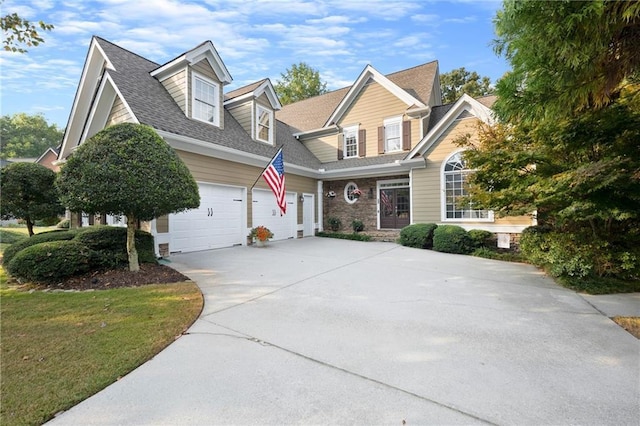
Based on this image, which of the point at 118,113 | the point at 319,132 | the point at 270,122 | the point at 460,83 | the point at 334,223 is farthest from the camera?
the point at 460,83

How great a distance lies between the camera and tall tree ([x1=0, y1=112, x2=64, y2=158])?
42.3m

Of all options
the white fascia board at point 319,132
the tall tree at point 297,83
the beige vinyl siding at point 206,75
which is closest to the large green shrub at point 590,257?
the beige vinyl siding at point 206,75

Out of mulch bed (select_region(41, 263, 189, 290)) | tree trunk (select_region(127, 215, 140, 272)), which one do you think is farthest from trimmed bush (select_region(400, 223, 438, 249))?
tree trunk (select_region(127, 215, 140, 272))

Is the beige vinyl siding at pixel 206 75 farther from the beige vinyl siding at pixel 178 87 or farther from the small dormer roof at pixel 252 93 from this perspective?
the small dormer roof at pixel 252 93

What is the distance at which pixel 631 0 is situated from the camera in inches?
86.8

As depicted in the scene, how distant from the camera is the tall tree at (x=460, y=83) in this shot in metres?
24.6

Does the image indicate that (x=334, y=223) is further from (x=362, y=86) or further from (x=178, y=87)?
(x=178, y=87)

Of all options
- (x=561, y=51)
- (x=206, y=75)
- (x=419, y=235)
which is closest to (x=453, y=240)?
(x=419, y=235)

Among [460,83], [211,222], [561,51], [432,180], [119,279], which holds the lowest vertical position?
[119,279]

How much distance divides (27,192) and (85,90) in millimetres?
4642

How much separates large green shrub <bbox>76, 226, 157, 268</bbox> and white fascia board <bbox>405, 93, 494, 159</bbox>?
31.2 ft

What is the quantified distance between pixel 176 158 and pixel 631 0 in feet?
22.5

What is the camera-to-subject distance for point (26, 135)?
44219 mm

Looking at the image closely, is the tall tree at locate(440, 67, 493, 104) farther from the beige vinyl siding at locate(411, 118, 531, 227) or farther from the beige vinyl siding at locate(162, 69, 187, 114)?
the beige vinyl siding at locate(162, 69, 187, 114)
